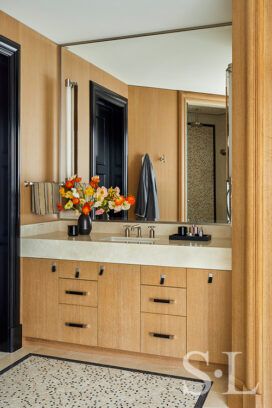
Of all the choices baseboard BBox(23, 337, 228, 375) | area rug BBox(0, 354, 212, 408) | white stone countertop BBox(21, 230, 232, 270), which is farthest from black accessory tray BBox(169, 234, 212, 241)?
area rug BBox(0, 354, 212, 408)

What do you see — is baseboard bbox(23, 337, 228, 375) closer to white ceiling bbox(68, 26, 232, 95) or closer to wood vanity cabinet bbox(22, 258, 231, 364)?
wood vanity cabinet bbox(22, 258, 231, 364)

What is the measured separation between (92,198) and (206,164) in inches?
37.2

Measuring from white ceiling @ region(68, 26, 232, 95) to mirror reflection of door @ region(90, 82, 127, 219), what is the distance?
207 millimetres

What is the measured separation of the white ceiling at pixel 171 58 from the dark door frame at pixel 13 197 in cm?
72

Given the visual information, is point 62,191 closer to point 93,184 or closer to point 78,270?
point 93,184

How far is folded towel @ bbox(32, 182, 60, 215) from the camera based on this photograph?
3303mm

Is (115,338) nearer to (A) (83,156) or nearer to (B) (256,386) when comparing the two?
(B) (256,386)

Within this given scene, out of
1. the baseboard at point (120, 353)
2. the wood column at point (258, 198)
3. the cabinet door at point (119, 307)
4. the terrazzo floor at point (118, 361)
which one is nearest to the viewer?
the wood column at point (258, 198)

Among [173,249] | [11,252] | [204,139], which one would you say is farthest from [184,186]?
[11,252]

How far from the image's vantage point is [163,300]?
2848 millimetres

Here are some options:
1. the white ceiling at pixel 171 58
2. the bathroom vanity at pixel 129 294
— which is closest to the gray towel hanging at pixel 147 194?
the bathroom vanity at pixel 129 294

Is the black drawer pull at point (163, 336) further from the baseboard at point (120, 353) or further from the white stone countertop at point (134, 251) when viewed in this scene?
the white stone countertop at point (134, 251)

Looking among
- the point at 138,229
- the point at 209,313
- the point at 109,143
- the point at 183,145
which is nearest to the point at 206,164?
the point at 183,145

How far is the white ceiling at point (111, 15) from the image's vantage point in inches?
113
